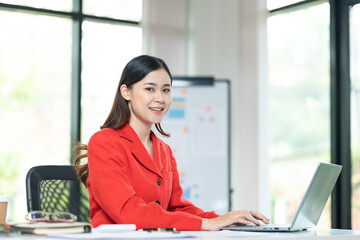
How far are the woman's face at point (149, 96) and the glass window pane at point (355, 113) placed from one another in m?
3.02

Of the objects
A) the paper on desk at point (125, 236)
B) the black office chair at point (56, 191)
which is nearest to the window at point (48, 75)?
the black office chair at point (56, 191)

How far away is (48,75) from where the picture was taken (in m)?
6.01

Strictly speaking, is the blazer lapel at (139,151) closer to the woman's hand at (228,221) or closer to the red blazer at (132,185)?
the red blazer at (132,185)

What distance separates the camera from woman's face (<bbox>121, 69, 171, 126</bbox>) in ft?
7.18

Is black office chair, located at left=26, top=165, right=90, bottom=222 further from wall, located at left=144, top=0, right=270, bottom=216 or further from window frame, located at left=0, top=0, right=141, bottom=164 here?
wall, located at left=144, top=0, right=270, bottom=216

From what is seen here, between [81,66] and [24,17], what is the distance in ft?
3.99

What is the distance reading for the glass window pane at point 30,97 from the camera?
5.84 metres

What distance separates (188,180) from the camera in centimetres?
485

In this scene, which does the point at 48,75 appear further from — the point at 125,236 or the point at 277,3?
the point at 125,236

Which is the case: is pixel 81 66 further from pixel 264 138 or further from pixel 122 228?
pixel 122 228

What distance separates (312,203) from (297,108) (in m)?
5.57

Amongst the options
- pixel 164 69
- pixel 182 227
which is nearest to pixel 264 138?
pixel 164 69

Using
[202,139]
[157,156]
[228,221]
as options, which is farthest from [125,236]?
[202,139]

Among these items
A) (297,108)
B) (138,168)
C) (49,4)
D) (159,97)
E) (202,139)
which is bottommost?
(138,168)
